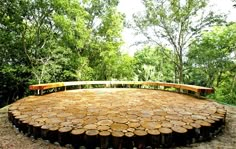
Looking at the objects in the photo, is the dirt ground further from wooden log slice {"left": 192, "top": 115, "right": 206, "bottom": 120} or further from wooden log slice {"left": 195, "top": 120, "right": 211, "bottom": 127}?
wooden log slice {"left": 192, "top": 115, "right": 206, "bottom": 120}

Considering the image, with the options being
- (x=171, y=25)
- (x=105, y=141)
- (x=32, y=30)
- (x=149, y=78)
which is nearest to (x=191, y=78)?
(x=149, y=78)

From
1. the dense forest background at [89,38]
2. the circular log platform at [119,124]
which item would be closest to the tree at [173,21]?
the dense forest background at [89,38]

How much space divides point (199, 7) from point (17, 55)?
436 inches

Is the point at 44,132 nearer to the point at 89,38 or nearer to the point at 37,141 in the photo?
the point at 37,141

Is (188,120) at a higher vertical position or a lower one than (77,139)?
higher

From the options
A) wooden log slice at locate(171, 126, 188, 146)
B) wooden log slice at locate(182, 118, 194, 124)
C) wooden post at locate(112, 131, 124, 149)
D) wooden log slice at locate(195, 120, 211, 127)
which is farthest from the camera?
wooden log slice at locate(182, 118, 194, 124)

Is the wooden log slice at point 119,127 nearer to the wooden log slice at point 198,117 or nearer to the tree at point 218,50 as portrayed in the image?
the wooden log slice at point 198,117

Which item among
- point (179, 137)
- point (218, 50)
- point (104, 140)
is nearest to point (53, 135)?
point (104, 140)

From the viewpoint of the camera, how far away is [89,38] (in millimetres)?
11219

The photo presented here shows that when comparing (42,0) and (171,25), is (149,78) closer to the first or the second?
(171,25)

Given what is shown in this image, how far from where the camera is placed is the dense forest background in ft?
34.3

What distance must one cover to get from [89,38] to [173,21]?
5.45 m

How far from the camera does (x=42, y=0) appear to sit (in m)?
10.5

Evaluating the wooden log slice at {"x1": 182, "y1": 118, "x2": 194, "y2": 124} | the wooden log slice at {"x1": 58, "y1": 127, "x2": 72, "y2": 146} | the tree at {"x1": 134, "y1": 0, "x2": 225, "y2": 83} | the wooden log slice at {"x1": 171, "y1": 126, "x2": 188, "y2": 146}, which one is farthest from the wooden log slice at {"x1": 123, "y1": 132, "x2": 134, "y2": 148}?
the tree at {"x1": 134, "y1": 0, "x2": 225, "y2": 83}
